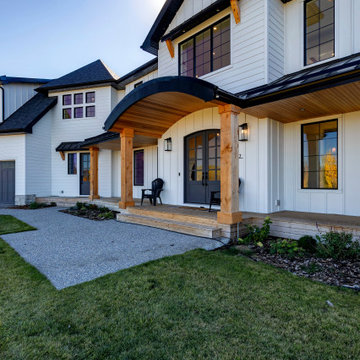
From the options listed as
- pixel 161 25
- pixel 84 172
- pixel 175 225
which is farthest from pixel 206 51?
pixel 84 172

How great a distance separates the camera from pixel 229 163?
4.71 m

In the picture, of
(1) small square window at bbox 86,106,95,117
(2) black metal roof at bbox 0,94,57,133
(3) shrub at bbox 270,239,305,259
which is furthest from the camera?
(1) small square window at bbox 86,106,95,117

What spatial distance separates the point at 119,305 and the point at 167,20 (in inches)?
333

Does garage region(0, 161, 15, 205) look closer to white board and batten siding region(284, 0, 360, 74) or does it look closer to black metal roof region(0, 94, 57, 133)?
black metal roof region(0, 94, 57, 133)

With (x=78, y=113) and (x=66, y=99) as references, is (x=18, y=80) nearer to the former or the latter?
(x=66, y=99)

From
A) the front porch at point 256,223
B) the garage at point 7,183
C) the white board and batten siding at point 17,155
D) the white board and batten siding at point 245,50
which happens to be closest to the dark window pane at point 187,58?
the white board and batten siding at point 245,50

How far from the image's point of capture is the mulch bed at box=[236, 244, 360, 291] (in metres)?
3.01

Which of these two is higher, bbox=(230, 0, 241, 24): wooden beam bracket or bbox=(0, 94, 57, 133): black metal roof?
bbox=(230, 0, 241, 24): wooden beam bracket

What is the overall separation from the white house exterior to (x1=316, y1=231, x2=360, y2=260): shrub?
5.29 ft

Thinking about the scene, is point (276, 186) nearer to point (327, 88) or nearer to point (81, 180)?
point (327, 88)

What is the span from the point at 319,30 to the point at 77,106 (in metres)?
10.5

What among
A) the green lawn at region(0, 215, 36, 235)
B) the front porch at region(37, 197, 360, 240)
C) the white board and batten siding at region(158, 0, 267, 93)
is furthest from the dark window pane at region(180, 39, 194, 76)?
the green lawn at region(0, 215, 36, 235)

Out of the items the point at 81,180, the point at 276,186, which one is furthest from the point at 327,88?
the point at 81,180

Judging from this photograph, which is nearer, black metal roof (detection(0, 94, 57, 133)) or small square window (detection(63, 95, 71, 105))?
black metal roof (detection(0, 94, 57, 133))
